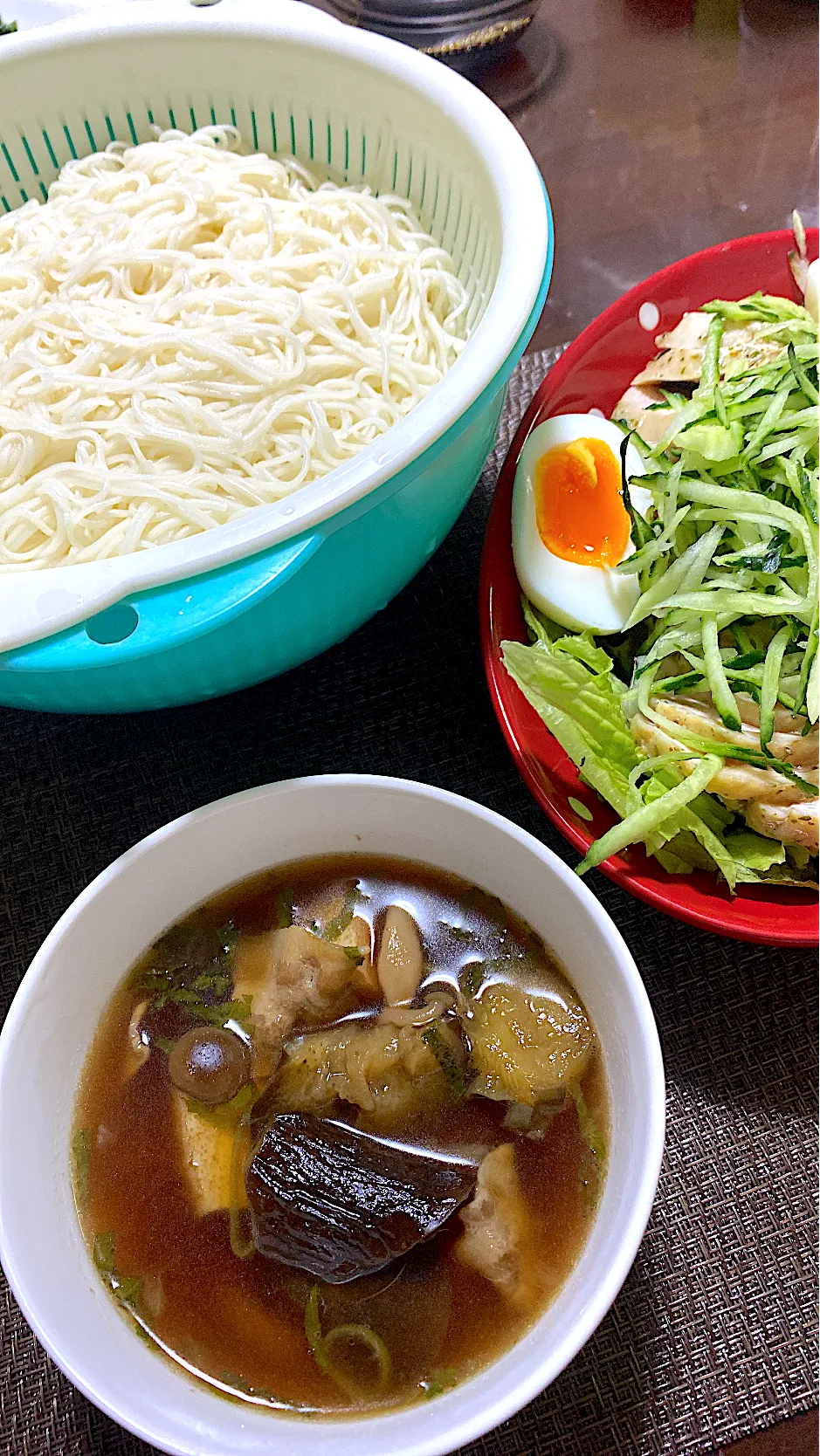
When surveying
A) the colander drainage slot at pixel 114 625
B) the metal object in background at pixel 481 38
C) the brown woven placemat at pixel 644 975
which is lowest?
the brown woven placemat at pixel 644 975

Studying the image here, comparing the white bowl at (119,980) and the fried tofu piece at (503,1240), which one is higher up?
the white bowl at (119,980)

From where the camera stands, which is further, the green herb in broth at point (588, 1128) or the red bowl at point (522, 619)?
the red bowl at point (522, 619)

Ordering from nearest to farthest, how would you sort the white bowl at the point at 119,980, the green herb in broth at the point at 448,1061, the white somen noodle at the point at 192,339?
the white bowl at the point at 119,980 < the green herb in broth at the point at 448,1061 < the white somen noodle at the point at 192,339

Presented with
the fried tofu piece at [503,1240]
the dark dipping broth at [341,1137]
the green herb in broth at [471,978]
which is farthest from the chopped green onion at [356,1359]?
the green herb in broth at [471,978]

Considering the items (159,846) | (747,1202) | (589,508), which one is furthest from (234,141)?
(747,1202)

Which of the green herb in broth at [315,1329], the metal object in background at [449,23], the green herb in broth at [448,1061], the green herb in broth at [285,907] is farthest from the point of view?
the metal object in background at [449,23]

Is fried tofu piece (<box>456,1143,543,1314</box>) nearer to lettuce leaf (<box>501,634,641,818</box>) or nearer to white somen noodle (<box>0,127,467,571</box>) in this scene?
lettuce leaf (<box>501,634,641,818</box>)

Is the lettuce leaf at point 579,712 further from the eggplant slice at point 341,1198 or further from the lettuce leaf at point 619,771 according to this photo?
the eggplant slice at point 341,1198
